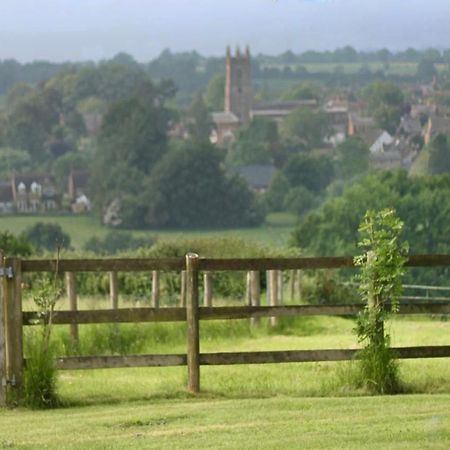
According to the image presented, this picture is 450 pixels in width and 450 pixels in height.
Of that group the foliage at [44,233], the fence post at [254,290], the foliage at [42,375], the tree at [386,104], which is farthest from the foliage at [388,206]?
the foliage at [42,375]

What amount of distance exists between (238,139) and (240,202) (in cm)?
3068

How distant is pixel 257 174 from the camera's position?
12975 centimetres

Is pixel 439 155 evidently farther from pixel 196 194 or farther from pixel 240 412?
pixel 240 412

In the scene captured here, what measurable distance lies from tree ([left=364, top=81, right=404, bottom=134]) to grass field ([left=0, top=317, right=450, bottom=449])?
98390 millimetres

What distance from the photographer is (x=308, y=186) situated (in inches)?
4857

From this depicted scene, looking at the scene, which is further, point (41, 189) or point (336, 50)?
point (336, 50)

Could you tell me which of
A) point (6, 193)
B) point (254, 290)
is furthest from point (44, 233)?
point (254, 290)

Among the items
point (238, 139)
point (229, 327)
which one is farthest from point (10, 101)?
point (229, 327)

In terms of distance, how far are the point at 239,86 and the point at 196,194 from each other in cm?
6242

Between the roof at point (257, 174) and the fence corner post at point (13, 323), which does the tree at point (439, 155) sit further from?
the fence corner post at point (13, 323)

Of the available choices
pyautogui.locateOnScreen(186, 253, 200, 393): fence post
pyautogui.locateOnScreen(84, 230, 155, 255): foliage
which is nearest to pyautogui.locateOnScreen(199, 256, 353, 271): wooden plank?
pyautogui.locateOnScreen(186, 253, 200, 393): fence post

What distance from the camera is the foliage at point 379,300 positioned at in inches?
447

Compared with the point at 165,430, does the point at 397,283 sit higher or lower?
higher

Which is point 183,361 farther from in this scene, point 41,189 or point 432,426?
point 41,189
